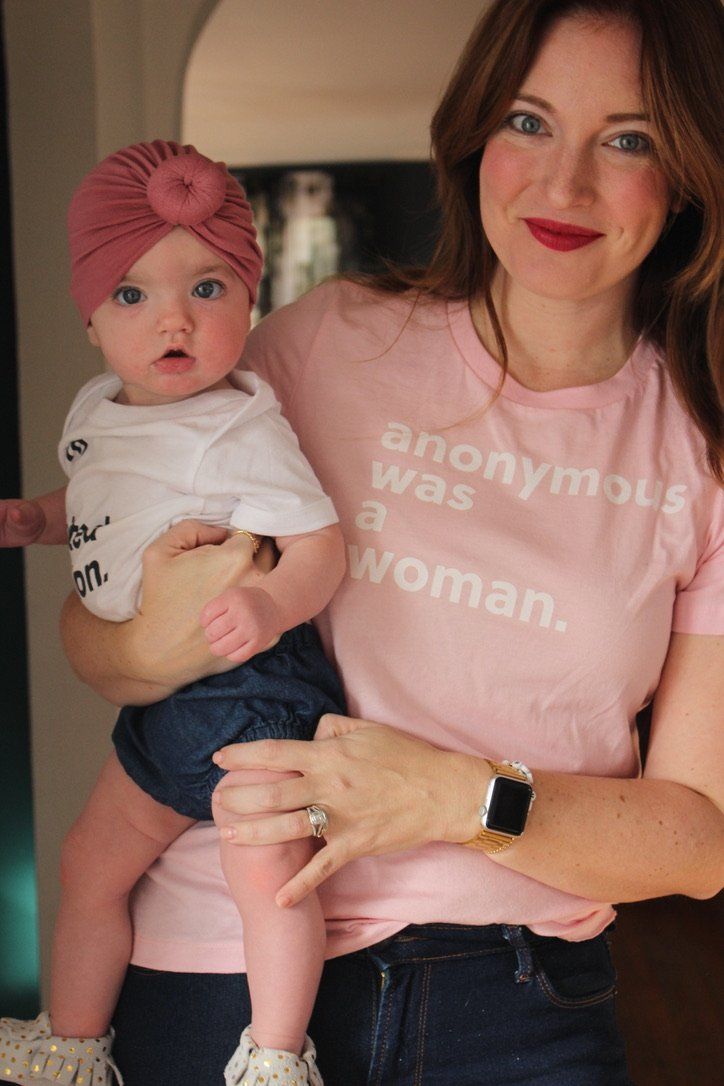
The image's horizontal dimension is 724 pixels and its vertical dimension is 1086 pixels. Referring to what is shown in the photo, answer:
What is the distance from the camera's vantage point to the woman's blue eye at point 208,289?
161cm

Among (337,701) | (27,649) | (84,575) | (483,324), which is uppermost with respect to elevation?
(483,324)

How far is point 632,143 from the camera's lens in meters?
1.74

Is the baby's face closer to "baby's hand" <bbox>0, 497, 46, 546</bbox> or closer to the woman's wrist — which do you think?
"baby's hand" <bbox>0, 497, 46, 546</bbox>

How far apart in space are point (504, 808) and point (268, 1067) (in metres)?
0.40

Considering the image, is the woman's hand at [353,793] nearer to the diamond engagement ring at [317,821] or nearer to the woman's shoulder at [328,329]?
the diamond engagement ring at [317,821]

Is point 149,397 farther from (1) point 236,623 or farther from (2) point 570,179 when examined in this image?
(2) point 570,179

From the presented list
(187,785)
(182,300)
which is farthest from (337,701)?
(182,300)

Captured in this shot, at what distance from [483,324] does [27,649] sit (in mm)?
1341

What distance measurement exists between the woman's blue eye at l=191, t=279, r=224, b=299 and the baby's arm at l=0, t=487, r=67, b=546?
363 millimetres

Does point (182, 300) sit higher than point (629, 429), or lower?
higher

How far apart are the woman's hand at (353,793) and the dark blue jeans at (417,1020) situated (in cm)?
16

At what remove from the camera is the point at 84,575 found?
1662 mm

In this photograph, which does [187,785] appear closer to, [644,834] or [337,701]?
[337,701]

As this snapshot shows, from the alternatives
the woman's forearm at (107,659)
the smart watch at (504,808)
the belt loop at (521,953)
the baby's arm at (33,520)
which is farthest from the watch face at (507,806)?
the baby's arm at (33,520)
